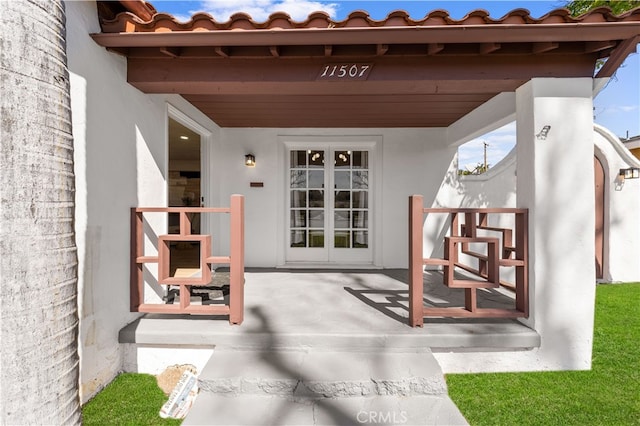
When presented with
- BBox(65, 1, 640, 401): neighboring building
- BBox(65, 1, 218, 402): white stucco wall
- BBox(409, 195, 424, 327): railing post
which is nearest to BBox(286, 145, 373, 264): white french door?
BBox(65, 1, 640, 401): neighboring building

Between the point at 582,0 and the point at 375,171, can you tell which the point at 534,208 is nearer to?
the point at 375,171

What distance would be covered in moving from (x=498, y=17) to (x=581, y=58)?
35.6 inches

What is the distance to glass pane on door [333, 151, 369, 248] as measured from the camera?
508 cm

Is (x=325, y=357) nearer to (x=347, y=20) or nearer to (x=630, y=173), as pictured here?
(x=347, y=20)

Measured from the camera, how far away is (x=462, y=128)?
430 cm

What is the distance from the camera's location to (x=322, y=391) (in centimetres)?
207

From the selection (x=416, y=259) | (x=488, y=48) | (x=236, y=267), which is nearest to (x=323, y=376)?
(x=236, y=267)

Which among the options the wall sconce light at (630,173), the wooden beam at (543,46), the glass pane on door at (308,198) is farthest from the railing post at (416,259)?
the wall sconce light at (630,173)

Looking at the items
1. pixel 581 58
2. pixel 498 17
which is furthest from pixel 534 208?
pixel 498 17

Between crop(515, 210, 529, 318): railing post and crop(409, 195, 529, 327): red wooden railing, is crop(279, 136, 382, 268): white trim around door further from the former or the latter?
crop(515, 210, 529, 318): railing post

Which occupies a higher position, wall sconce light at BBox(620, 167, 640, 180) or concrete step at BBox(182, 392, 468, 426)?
wall sconce light at BBox(620, 167, 640, 180)

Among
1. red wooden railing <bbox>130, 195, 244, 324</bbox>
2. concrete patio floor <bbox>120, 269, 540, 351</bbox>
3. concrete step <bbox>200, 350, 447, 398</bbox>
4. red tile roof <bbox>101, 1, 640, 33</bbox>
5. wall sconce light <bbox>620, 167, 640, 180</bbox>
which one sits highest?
red tile roof <bbox>101, 1, 640, 33</bbox>

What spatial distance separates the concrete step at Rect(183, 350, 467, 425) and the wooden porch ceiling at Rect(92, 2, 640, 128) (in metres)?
2.27

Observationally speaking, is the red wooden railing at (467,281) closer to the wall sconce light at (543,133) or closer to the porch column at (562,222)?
the porch column at (562,222)
